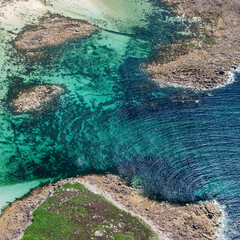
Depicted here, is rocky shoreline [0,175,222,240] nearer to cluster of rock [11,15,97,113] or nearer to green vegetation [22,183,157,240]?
green vegetation [22,183,157,240]

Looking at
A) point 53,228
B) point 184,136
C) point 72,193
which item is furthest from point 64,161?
point 184,136

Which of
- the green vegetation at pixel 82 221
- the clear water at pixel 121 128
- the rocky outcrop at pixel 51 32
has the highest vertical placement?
the rocky outcrop at pixel 51 32

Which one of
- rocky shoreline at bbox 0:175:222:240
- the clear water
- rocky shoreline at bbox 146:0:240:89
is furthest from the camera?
rocky shoreline at bbox 146:0:240:89

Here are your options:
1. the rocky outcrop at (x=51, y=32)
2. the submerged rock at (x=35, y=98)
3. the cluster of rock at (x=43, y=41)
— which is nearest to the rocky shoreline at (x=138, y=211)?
the submerged rock at (x=35, y=98)

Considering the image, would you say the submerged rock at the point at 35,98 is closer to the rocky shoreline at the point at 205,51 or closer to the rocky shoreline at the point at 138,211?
the rocky shoreline at the point at 138,211

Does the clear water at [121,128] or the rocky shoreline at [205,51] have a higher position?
the rocky shoreline at [205,51]

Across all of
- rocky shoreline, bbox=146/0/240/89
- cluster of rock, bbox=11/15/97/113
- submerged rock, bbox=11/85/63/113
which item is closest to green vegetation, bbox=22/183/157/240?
submerged rock, bbox=11/85/63/113

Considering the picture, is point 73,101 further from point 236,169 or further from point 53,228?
point 236,169
